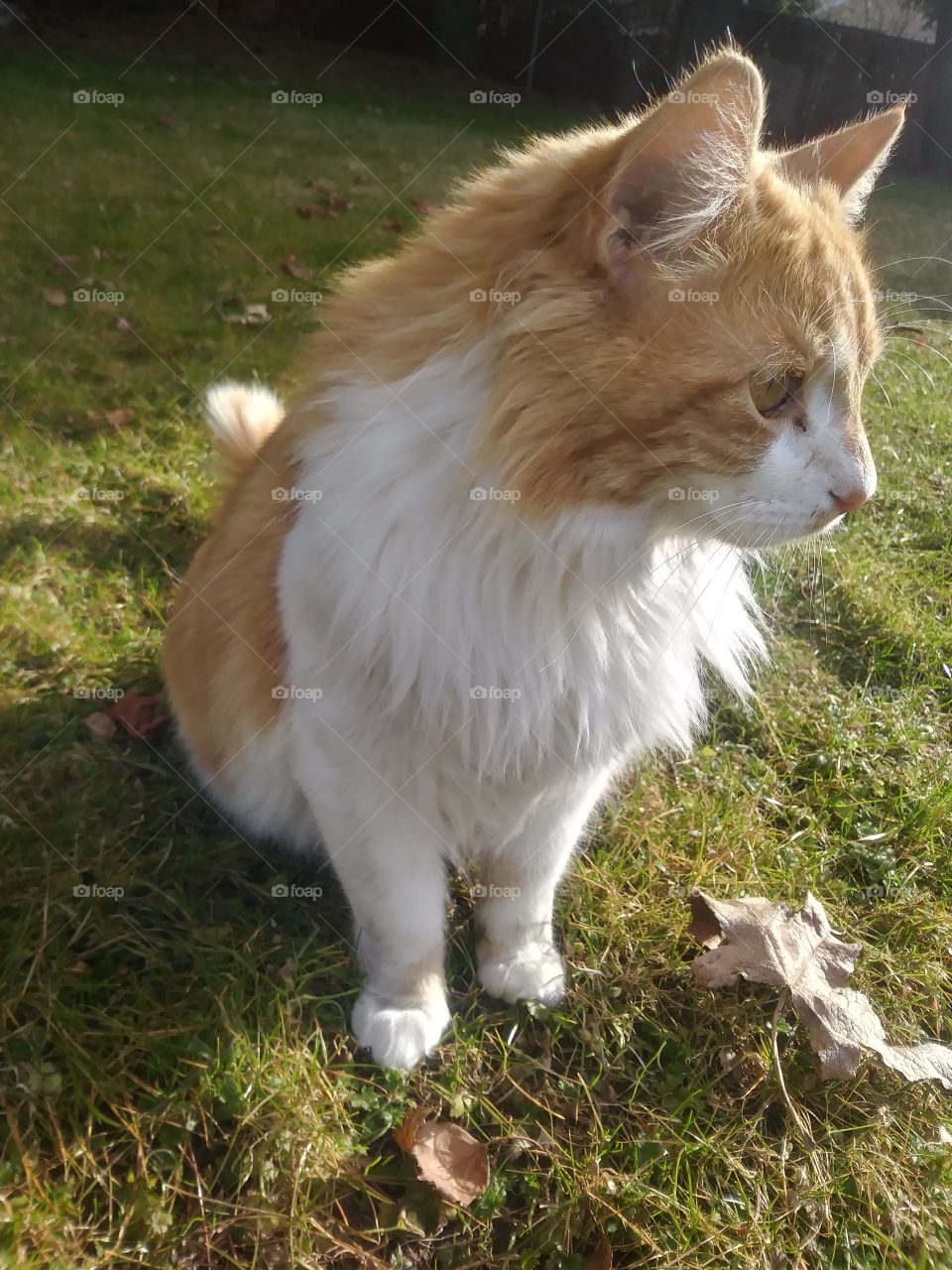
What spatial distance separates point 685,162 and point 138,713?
178 cm

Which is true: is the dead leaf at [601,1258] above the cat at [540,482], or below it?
below

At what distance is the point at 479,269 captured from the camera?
4.03 feet

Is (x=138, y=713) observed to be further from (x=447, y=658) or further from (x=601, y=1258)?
(x=601, y=1258)

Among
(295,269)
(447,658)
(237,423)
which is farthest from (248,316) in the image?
(447,658)

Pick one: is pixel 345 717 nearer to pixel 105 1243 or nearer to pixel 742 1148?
pixel 105 1243

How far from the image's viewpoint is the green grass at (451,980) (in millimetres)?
1438

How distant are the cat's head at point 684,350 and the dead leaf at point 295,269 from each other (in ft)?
11.2

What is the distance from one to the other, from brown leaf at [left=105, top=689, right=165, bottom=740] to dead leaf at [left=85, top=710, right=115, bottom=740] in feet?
0.05

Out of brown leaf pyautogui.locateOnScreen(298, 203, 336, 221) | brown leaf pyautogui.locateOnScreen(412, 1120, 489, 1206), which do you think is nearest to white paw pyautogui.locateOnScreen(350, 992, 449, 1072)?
brown leaf pyautogui.locateOnScreen(412, 1120, 489, 1206)

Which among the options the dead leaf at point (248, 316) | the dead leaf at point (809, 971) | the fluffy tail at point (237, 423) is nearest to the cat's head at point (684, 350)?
the dead leaf at point (809, 971)

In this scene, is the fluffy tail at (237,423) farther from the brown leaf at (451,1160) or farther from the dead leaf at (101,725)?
the brown leaf at (451,1160)

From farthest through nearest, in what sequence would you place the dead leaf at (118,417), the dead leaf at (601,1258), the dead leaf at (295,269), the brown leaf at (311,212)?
1. the brown leaf at (311,212)
2. the dead leaf at (295,269)
3. the dead leaf at (118,417)
4. the dead leaf at (601,1258)

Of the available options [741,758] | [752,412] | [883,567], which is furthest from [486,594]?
[883,567]

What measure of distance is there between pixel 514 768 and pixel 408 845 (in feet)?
0.90
